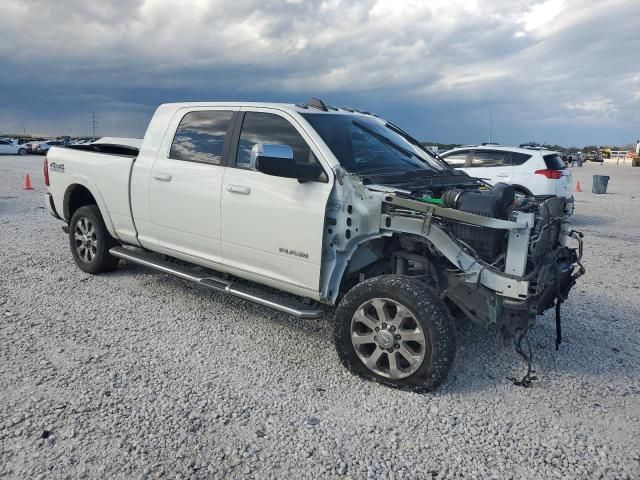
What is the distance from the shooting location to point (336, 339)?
12.9 feet

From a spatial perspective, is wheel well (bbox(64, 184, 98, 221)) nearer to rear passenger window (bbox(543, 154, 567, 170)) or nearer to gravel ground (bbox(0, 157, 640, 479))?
gravel ground (bbox(0, 157, 640, 479))

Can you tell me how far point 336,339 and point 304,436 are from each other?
92 cm

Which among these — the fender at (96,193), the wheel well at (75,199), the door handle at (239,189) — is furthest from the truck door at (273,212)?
the wheel well at (75,199)

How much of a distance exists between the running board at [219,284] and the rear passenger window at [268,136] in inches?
42.5

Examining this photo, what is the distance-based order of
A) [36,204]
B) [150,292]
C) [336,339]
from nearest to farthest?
[336,339] → [150,292] → [36,204]

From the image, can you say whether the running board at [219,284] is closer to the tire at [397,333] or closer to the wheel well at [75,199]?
the tire at [397,333]

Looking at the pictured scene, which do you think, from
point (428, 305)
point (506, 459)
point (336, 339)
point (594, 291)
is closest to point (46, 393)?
point (336, 339)

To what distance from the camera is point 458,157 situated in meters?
12.2

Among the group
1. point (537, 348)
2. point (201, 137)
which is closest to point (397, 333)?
point (537, 348)

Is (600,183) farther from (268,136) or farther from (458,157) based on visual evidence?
(268,136)

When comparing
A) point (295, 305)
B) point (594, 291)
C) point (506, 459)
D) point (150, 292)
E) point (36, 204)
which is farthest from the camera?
point (36, 204)

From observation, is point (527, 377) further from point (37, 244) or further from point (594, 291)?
point (37, 244)

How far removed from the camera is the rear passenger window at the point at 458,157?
12016 mm

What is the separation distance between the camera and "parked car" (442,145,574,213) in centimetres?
1081
